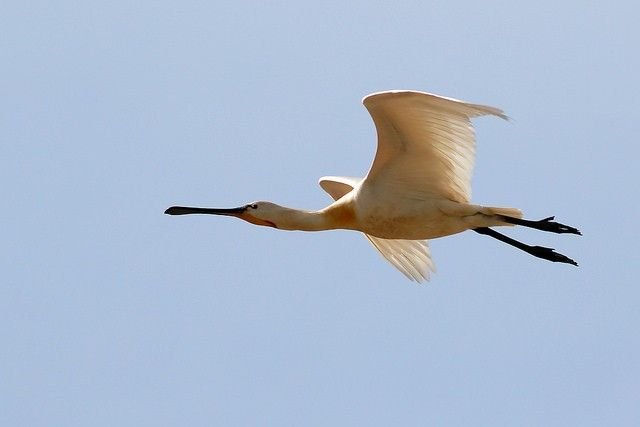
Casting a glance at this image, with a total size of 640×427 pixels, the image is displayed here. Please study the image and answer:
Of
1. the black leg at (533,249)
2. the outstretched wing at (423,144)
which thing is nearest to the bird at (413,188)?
the outstretched wing at (423,144)

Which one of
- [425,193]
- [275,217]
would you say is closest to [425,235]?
[425,193]

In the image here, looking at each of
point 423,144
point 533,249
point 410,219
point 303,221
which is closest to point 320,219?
point 303,221

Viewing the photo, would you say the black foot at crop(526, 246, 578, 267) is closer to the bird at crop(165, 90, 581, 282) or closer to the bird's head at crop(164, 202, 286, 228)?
the bird at crop(165, 90, 581, 282)

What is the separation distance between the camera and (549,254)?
20.9 meters

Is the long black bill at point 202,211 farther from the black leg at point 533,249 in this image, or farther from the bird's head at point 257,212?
the black leg at point 533,249

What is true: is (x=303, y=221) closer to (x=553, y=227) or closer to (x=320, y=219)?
(x=320, y=219)

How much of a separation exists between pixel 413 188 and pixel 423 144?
0.63 meters

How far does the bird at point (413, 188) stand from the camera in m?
18.5

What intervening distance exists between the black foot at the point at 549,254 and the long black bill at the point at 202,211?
134 inches

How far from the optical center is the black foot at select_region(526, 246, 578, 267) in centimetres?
2084

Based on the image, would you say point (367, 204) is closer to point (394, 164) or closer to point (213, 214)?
point (394, 164)

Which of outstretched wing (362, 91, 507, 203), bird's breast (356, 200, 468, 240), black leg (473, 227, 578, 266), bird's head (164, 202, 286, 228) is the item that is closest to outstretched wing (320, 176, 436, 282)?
black leg (473, 227, 578, 266)

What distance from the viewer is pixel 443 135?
744 inches

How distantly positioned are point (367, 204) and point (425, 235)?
A: 74 cm
